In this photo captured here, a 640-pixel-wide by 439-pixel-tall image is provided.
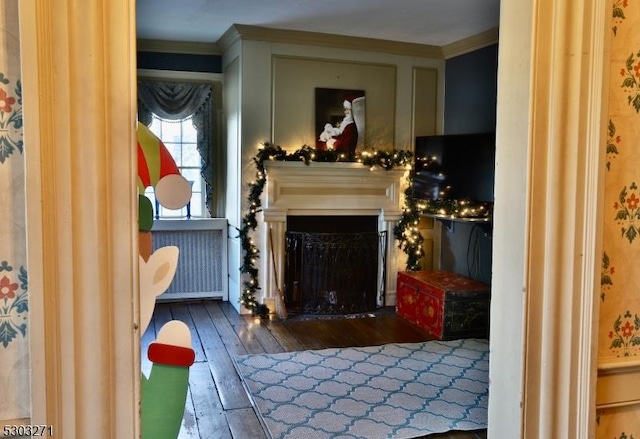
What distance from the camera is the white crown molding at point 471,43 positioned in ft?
16.4

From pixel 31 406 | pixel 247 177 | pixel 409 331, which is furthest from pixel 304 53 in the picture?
pixel 31 406

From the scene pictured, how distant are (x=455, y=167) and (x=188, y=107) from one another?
2.87 metres

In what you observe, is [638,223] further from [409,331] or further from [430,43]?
[430,43]

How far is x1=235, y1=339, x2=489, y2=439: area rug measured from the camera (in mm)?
3031

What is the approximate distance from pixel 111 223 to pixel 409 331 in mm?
4348

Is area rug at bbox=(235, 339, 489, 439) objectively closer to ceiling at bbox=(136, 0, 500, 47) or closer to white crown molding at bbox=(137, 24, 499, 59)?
ceiling at bbox=(136, 0, 500, 47)

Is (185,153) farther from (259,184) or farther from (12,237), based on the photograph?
(12,237)

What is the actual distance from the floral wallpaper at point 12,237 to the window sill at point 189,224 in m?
4.91

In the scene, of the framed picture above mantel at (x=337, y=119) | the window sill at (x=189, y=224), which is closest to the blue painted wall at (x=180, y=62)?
the framed picture above mantel at (x=337, y=119)

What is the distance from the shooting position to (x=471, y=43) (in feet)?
17.6

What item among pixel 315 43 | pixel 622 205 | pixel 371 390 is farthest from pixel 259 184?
pixel 622 205

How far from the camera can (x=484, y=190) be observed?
4.77m

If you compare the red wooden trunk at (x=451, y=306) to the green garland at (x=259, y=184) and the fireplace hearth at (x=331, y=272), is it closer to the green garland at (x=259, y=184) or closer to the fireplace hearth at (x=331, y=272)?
the fireplace hearth at (x=331, y=272)

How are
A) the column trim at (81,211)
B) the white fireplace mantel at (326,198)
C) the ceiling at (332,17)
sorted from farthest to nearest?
the white fireplace mantel at (326,198) < the ceiling at (332,17) < the column trim at (81,211)
